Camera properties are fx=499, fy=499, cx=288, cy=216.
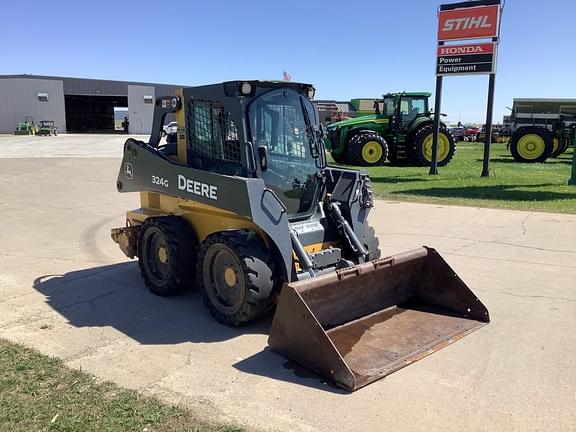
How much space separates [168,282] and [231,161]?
61.9 inches

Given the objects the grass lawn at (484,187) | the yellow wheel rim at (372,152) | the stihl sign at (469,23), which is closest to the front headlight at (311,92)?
the grass lawn at (484,187)

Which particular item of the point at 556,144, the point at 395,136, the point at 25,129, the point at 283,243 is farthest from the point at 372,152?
the point at 25,129

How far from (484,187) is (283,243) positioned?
451 inches

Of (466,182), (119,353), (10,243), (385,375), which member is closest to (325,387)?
(385,375)

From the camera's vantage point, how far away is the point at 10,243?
8.14 m

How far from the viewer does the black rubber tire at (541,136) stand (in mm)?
23094

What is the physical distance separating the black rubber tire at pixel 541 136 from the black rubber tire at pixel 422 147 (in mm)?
4606

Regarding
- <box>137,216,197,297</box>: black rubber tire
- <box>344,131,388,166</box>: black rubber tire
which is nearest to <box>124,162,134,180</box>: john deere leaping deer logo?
<box>137,216,197,297</box>: black rubber tire

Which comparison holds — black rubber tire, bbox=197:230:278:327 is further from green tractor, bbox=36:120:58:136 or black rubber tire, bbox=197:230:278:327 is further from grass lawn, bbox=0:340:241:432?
green tractor, bbox=36:120:58:136

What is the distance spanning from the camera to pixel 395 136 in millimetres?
21312

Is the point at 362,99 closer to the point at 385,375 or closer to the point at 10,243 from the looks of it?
the point at 10,243

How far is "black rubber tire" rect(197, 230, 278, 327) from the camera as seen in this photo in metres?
4.39

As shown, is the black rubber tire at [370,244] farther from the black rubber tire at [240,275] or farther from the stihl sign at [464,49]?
the stihl sign at [464,49]

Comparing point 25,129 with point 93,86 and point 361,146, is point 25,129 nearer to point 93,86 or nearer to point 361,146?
point 93,86
